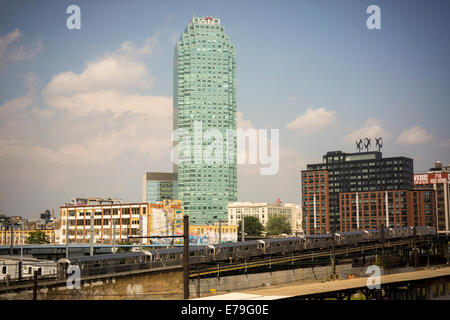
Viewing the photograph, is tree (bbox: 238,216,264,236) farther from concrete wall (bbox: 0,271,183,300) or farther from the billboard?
concrete wall (bbox: 0,271,183,300)

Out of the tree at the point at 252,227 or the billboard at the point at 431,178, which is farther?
the tree at the point at 252,227

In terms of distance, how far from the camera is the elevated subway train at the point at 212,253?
149ft

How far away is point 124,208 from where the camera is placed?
122250mm

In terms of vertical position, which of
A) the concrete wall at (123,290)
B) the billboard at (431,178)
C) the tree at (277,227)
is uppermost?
the billboard at (431,178)

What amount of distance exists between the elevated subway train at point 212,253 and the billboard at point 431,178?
99.3m

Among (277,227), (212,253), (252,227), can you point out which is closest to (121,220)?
(212,253)

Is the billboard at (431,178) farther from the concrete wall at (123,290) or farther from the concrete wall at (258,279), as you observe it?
the concrete wall at (123,290)

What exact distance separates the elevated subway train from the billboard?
99330 millimetres

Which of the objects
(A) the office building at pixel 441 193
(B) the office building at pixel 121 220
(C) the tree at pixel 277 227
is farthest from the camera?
(C) the tree at pixel 277 227

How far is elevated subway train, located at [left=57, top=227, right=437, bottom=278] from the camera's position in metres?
45.4

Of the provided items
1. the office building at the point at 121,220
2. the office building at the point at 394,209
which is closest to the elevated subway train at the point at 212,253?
the office building at the point at 121,220
